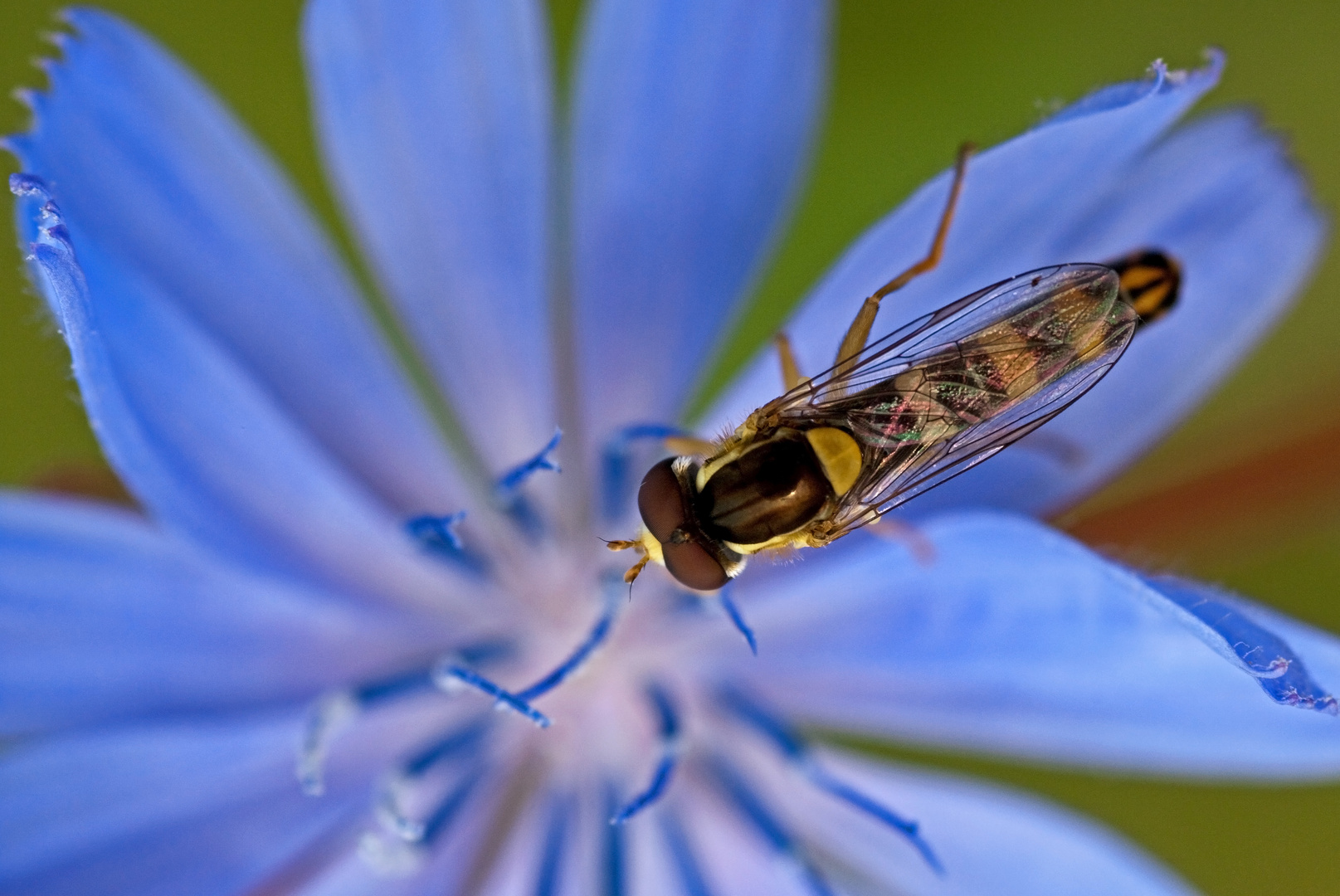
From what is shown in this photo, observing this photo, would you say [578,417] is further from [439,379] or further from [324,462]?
[324,462]

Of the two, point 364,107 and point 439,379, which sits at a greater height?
point 364,107

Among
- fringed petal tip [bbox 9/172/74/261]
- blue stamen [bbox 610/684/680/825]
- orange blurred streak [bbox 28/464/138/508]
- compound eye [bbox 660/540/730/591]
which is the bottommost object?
blue stamen [bbox 610/684/680/825]

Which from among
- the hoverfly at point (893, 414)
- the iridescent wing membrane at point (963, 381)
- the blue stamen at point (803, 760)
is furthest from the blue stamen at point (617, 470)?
the blue stamen at point (803, 760)

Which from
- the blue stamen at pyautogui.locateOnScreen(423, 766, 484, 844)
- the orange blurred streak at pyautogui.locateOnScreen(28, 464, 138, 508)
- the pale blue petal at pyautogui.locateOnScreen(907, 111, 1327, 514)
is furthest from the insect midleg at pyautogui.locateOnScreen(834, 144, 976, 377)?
the orange blurred streak at pyautogui.locateOnScreen(28, 464, 138, 508)

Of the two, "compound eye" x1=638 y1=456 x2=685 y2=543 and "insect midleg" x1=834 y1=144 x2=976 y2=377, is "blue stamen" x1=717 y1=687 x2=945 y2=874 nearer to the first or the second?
"compound eye" x1=638 y1=456 x2=685 y2=543

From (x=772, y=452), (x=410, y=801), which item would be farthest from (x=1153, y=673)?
(x=410, y=801)

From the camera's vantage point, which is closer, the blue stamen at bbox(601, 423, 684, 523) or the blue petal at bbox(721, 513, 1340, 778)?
the blue petal at bbox(721, 513, 1340, 778)
